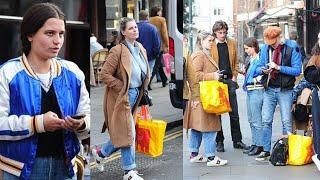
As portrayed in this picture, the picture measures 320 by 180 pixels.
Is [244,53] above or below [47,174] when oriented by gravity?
above

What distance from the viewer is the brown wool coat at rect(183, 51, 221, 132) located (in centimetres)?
323

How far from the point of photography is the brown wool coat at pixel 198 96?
323 centimetres

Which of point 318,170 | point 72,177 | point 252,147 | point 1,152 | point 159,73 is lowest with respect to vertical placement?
point 318,170

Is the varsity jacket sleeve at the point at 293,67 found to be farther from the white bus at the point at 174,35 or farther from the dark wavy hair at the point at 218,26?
the white bus at the point at 174,35

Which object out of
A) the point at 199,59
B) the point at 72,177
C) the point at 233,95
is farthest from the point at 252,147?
the point at 72,177

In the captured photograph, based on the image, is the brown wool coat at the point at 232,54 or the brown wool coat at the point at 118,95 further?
the brown wool coat at the point at 232,54

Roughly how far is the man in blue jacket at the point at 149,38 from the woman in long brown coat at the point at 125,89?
0.03 m

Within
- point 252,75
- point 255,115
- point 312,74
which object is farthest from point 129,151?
point 312,74

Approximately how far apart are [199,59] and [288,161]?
1966 mm

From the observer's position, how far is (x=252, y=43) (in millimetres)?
4133

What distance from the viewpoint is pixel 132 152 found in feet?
8.27

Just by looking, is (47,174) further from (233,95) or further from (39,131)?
(233,95)

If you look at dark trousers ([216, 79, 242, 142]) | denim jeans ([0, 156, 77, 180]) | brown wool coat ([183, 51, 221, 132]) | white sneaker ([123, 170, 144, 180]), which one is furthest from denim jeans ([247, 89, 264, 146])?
denim jeans ([0, 156, 77, 180])

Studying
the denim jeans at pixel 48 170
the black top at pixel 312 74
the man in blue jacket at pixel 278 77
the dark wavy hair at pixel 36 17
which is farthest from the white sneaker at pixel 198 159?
the dark wavy hair at pixel 36 17
